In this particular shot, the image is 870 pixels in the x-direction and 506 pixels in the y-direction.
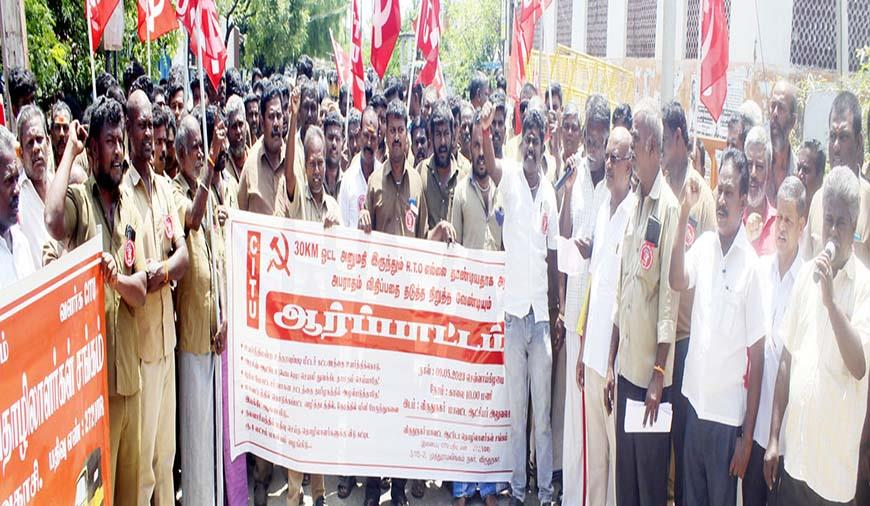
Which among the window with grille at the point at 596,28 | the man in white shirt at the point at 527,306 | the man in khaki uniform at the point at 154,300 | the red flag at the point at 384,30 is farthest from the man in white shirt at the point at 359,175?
the window with grille at the point at 596,28

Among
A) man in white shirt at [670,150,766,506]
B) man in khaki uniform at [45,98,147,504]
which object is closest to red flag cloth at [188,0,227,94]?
man in khaki uniform at [45,98,147,504]

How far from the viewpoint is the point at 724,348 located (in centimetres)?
420

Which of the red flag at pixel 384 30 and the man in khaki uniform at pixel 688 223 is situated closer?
the man in khaki uniform at pixel 688 223

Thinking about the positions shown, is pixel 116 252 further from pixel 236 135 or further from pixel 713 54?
pixel 713 54

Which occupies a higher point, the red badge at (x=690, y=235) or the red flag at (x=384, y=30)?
the red flag at (x=384, y=30)

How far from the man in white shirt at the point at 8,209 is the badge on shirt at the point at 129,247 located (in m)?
0.73

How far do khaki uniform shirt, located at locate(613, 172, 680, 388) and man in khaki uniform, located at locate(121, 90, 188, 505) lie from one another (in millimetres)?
2255

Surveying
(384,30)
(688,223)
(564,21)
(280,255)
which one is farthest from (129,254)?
(564,21)

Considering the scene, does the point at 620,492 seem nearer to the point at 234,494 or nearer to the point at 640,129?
the point at 640,129

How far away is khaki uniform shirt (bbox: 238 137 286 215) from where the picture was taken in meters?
5.61

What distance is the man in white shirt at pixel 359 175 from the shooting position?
22.5ft

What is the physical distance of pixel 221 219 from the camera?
525cm

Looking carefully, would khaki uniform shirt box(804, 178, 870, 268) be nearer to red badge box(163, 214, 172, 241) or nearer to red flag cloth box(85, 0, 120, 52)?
red badge box(163, 214, 172, 241)

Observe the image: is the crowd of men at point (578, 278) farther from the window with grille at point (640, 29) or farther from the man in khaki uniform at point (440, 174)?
the window with grille at point (640, 29)
